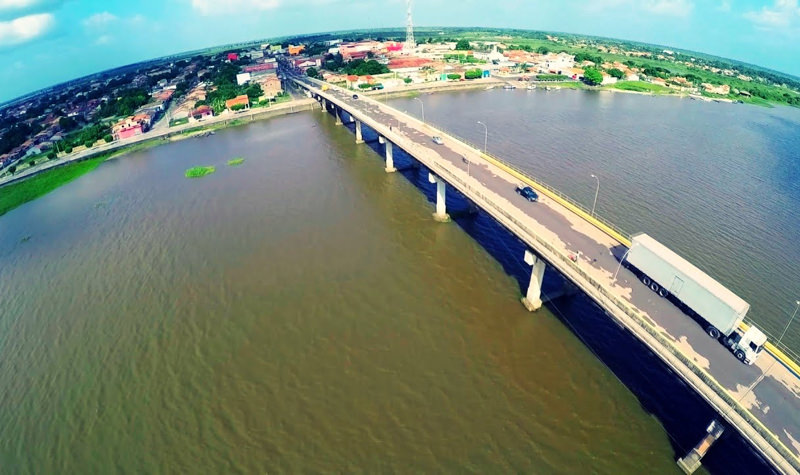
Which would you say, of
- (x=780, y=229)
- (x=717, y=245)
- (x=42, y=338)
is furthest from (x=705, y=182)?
(x=42, y=338)

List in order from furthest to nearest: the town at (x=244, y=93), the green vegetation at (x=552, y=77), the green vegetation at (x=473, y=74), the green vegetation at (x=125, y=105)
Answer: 1. the green vegetation at (x=473, y=74)
2. the green vegetation at (x=552, y=77)
3. the green vegetation at (x=125, y=105)
4. the town at (x=244, y=93)

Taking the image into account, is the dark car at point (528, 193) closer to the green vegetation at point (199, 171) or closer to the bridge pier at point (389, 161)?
the bridge pier at point (389, 161)

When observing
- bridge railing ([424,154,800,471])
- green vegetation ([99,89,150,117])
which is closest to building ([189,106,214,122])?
green vegetation ([99,89,150,117])

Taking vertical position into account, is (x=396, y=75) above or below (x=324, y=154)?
above

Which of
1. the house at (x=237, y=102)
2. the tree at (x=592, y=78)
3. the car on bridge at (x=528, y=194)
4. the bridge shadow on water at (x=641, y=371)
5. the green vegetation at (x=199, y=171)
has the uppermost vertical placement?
the tree at (x=592, y=78)

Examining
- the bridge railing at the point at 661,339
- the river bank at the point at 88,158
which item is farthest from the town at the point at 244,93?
the bridge railing at the point at 661,339

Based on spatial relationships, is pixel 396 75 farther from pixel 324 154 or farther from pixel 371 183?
pixel 371 183
